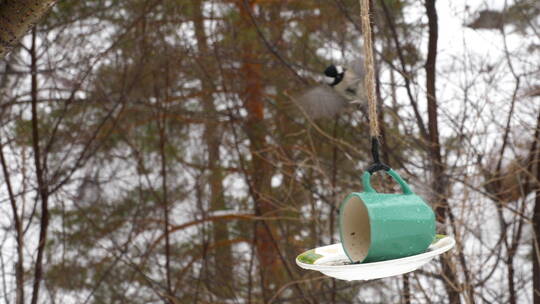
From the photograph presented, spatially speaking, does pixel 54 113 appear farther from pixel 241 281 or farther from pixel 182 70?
pixel 241 281

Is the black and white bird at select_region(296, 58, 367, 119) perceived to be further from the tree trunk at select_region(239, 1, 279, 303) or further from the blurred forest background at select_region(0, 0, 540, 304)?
the tree trunk at select_region(239, 1, 279, 303)

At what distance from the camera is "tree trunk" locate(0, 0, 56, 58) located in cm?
127

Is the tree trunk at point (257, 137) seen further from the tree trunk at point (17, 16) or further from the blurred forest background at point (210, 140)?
the tree trunk at point (17, 16)

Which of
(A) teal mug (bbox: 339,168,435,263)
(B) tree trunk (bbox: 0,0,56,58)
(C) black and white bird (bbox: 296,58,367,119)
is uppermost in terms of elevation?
(C) black and white bird (bbox: 296,58,367,119)

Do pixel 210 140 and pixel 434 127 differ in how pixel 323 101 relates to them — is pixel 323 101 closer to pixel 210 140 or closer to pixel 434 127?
pixel 434 127

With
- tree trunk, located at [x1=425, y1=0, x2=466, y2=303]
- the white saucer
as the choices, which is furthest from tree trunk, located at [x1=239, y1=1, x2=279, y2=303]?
the white saucer

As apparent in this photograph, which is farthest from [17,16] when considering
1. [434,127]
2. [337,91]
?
[337,91]

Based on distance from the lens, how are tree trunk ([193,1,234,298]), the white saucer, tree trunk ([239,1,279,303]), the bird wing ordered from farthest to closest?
tree trunk ([239,1,279,303])
tree trunk ([193,1,234,298])
the bird wing
the white saucer

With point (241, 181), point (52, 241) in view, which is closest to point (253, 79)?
point (241, 181)

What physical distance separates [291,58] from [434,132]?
234 centimetres

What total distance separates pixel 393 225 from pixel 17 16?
87 cm

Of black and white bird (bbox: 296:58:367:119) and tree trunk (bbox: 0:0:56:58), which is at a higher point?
black and white bird (bbox: 296:58:367:119)

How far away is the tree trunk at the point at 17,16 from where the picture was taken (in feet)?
4.15

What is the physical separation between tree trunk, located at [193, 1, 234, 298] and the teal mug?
3.23 m
